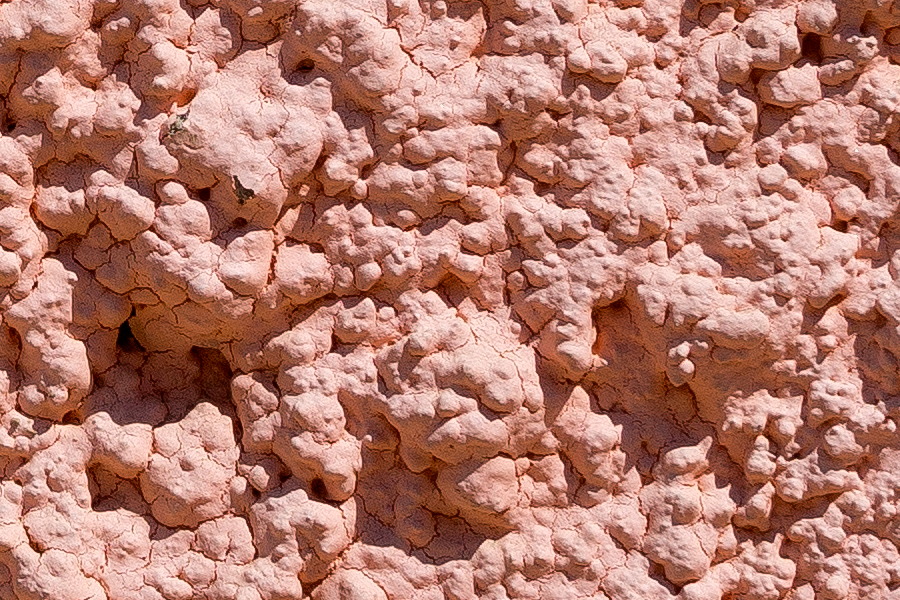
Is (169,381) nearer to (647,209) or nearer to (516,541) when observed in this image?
(516,541)

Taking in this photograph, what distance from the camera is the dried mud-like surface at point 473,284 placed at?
2.01 metres

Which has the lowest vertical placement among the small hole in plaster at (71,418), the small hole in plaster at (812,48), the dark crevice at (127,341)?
Answer: the small hole in plaster at (71,418)

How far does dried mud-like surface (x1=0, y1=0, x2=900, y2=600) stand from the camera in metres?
2.01

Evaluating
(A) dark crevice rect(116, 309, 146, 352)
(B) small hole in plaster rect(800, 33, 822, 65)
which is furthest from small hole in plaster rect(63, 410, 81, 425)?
(B) small hole in plaster rect(800, 33, 822, 65)

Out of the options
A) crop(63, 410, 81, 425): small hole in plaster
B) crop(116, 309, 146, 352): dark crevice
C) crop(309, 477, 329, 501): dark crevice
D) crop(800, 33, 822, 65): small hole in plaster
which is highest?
crop(800, 33, 822, 65): small hole in plaster

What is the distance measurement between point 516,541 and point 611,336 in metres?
0.40

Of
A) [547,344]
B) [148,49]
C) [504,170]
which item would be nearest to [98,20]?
[148,49]

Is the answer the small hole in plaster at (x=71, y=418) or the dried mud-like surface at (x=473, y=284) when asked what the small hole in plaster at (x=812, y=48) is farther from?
the small hole in plaster at (x=71, y=418)

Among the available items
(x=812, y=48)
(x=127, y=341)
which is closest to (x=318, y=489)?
(x=127, y=341)

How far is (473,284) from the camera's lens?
2070mm

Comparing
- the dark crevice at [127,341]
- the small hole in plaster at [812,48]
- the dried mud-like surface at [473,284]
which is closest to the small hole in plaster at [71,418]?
Result: the dried mud-like surface at [473,284]

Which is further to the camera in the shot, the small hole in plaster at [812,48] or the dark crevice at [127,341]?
the dark crevice at [127,341]

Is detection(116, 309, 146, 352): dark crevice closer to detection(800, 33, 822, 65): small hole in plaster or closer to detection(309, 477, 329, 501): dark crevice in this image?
detection(309, 477, 329, 501): dark crevice

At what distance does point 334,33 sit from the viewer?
1994 mm
